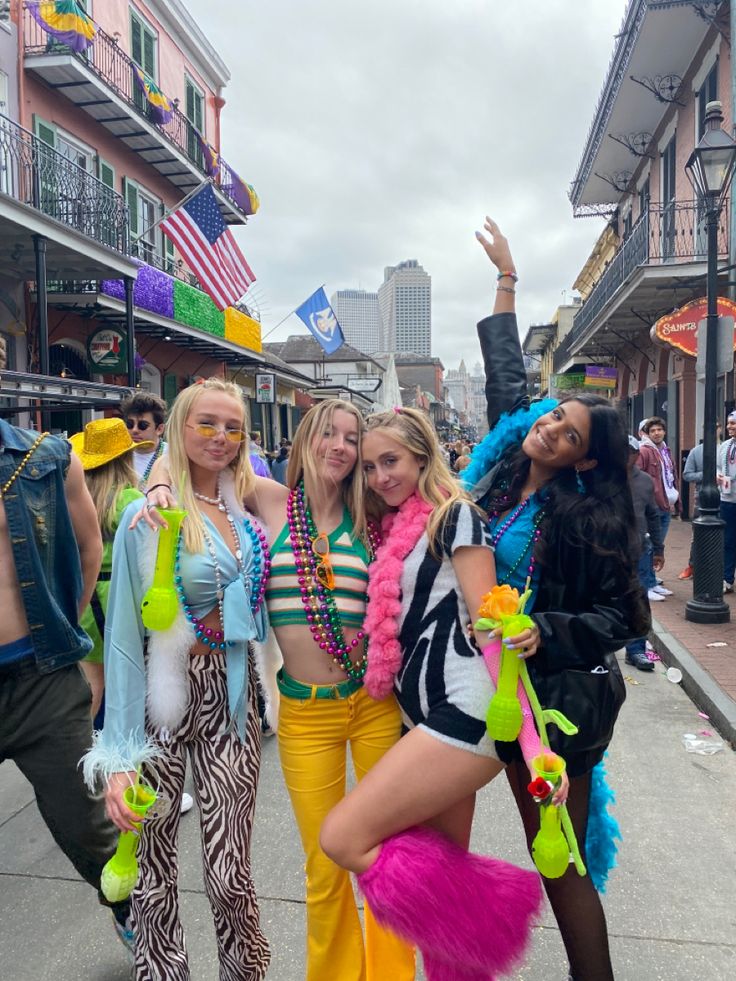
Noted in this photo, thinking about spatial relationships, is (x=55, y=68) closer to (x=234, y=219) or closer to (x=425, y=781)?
(x=234, y=219)

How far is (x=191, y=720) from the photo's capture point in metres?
2.14

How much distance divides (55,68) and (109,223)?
251cm

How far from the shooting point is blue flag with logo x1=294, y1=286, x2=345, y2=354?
56.8 ft

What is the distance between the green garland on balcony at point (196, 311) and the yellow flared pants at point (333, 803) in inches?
511

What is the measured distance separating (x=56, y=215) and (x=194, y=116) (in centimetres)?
858

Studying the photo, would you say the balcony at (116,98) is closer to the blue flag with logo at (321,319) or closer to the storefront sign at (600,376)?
the blue flag with logo at (321,319)

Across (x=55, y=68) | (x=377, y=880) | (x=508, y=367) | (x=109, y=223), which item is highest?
(x=55, y=68)

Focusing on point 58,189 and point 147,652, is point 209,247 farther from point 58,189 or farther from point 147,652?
point 147,652

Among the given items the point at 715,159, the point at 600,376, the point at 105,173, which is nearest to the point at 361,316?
the point at 600,376

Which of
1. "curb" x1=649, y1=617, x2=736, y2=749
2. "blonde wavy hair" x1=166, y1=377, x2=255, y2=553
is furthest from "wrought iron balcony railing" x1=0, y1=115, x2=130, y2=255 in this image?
"curb" x1=649, y1=617, x2=736, y2=749

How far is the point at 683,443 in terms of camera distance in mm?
14914

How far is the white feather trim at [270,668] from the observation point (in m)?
2.34

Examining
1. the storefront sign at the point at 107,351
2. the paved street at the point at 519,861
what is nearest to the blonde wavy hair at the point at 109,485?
the paved street at the point at 519,861

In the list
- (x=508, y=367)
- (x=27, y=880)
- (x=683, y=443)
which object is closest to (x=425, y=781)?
(x=508, y=367)
